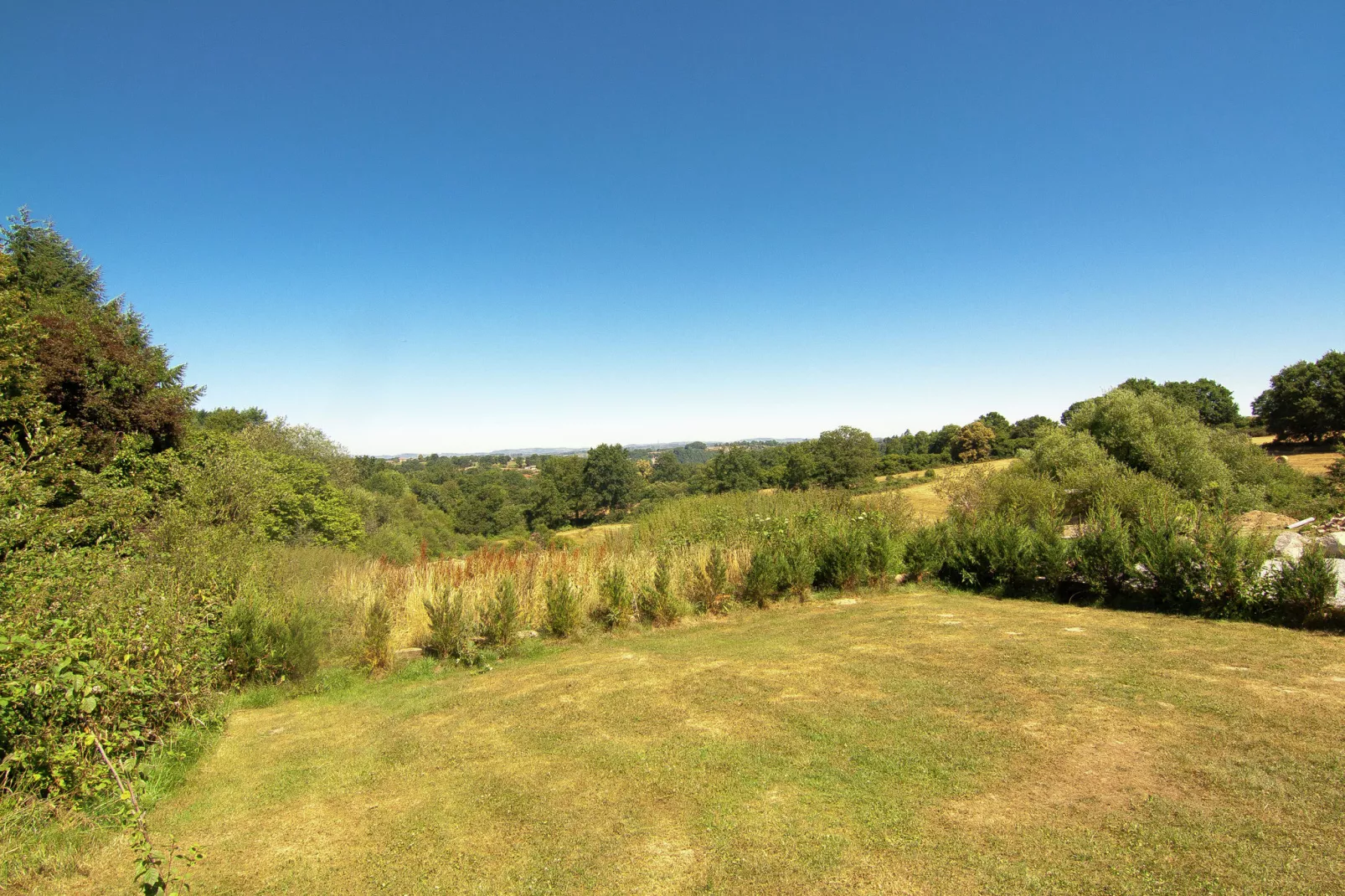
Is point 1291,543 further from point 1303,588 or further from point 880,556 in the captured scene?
point 880,556

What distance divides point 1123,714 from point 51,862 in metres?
6.46

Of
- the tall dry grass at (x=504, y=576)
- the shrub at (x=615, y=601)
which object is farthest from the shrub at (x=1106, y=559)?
the shrub at (x=615, y=601)

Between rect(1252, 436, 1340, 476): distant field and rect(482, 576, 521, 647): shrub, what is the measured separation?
32104 millimetres

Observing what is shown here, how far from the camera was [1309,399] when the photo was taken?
106 feet

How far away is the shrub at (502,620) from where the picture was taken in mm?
6922

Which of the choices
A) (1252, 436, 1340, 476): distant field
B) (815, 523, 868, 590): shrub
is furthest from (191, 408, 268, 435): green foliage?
(1252, 436, 1340, 476): distant field

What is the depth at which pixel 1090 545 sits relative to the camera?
816cm

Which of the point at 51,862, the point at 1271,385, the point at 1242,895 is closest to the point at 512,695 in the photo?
the point at 51,862

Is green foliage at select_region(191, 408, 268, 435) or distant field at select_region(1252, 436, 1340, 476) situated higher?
green foliage at select_region(191, 408, 268, 435)

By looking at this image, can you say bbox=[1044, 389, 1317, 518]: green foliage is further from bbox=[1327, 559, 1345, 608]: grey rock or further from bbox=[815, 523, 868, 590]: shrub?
bbox=[815, 523, 868, 590]: shrub

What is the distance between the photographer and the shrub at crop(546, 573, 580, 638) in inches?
291

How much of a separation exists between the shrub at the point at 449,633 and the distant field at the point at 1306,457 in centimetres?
3262

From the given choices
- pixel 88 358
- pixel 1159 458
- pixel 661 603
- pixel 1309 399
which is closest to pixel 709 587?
pixel 661 603

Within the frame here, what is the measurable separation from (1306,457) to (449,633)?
42.7 metres
